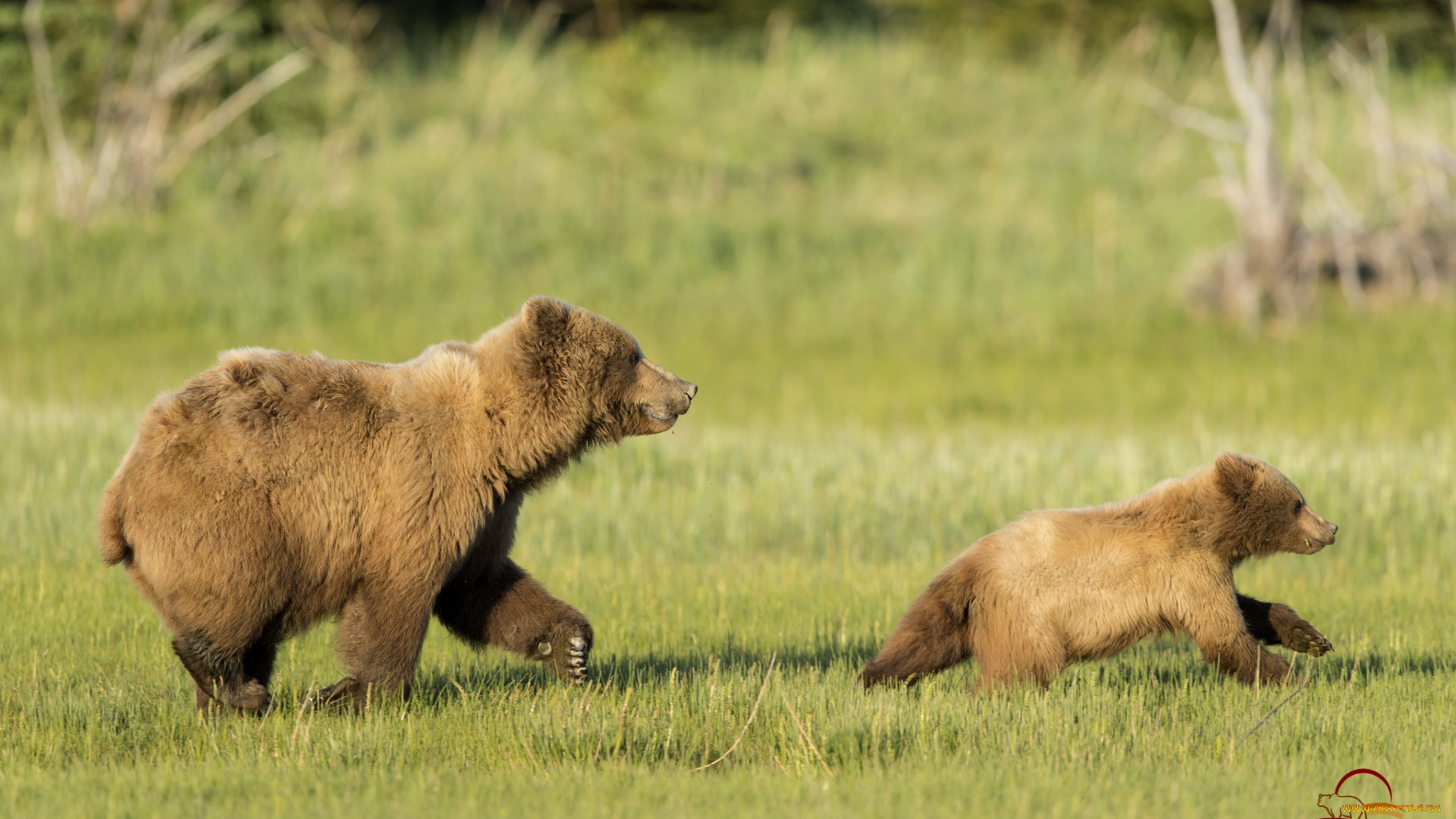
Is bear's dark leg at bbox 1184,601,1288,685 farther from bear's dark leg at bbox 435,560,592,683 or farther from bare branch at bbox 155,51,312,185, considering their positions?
bare branch at bbox 155,51,312,185

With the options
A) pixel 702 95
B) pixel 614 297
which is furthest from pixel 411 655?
pixel 702 95

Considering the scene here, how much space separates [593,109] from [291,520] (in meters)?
19.6

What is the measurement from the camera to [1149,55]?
28188 millimetres

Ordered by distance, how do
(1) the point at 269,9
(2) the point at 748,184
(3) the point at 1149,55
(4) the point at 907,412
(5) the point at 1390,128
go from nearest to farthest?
(4) the point at 907,412 < (5) the point at 1390,128 < (2) the point at 748,184 < (1) the point at 269,9 < (3) the point at 1149,55

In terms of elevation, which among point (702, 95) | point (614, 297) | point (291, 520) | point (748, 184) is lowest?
point (291, 520)

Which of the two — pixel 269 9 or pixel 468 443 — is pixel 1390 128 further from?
pixel 468 443

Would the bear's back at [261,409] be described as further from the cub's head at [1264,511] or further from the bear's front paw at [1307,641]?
the bear's front paw at [1307,641]

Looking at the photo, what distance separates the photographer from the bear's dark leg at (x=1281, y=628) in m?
6.29

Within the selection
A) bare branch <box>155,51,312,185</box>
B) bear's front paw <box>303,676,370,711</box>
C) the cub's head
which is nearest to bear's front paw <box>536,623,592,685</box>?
bear's front paw <box>303,676,370,711</box>

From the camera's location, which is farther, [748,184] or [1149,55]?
[1149,55]

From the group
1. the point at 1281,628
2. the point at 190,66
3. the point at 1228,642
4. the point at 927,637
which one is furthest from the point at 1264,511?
the point at 190,66

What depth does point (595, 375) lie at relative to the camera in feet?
19.7

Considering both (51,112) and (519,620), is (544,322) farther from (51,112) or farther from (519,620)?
(51,112)

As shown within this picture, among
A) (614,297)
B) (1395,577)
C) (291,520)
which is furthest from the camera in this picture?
(614,297)
